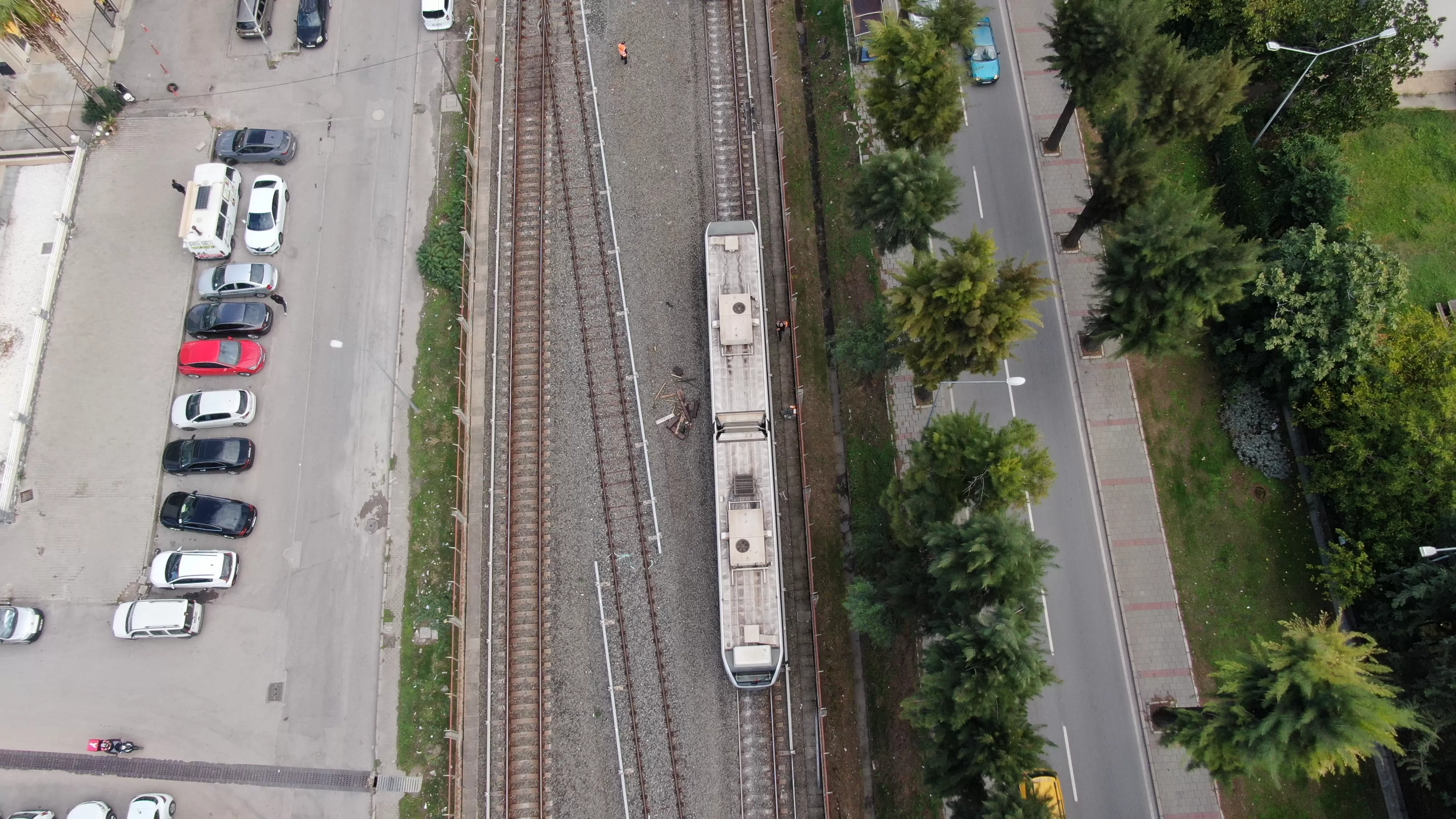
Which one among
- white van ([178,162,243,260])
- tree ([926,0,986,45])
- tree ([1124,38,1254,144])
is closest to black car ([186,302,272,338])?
white van ([178,162,243,260])

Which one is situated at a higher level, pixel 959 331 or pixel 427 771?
pixel 959 331

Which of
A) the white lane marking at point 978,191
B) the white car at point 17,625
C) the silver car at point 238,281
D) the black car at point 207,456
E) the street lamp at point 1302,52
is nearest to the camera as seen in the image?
the street lamp at point 1302,52

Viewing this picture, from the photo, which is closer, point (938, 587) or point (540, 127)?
point (938, 587)

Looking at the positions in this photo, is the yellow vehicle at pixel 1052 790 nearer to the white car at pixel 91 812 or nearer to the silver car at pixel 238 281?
the white car at pixel 91 812

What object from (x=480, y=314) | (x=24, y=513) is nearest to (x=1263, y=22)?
(x=480, y=314)

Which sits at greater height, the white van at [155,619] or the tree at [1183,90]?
the tree at [1183,90]

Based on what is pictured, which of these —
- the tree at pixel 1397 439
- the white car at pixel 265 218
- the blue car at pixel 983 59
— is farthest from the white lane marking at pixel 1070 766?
the white car at pixel 265 218

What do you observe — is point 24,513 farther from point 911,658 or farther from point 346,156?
point 911,658
